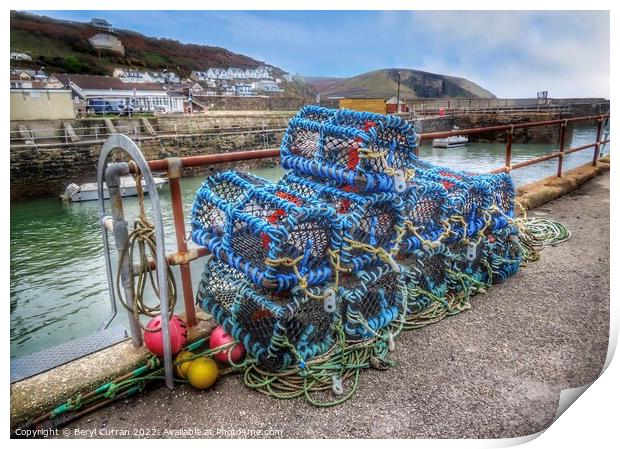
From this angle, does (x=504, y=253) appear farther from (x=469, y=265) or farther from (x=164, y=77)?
(x=164, y=77)

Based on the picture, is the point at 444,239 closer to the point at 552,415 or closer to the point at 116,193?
the point at 552,415

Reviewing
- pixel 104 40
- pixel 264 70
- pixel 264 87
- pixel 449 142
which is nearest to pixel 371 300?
pixel 104 40

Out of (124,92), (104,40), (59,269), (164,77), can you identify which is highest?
(164,77)

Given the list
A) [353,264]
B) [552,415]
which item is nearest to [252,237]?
[353,264]

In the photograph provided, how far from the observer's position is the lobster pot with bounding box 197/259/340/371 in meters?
1.77

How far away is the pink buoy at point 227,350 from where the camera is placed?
1.89 metres

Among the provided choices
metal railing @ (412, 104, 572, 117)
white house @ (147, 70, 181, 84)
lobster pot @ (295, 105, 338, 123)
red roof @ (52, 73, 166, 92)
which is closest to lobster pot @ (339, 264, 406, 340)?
lobster pot @ (295, 105, 338, 123)

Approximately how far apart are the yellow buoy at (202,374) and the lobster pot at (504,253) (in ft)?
6.15

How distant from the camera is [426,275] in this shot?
8.02ft

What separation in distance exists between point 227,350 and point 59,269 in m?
10.7

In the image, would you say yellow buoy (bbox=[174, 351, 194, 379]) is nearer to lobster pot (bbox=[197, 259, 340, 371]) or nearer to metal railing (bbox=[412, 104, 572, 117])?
lobster pot (bbox=[197, 259, 340, 371])

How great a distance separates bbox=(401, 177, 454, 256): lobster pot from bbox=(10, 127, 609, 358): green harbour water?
185cm

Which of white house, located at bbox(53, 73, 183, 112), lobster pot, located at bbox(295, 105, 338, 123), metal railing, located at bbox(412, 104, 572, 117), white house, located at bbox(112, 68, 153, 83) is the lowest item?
lobster pot, located at bbox(295, 105, 338, 123)
